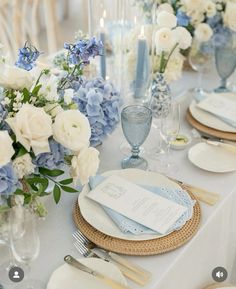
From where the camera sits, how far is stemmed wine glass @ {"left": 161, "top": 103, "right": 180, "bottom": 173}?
1289mm

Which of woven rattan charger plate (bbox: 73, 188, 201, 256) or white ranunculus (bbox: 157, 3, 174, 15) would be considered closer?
woven rattan charger plate (bbox: 73, 188, 201, 256)

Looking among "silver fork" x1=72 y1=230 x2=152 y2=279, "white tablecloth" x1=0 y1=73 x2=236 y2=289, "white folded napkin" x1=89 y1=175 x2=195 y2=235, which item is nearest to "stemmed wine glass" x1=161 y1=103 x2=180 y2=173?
"white tablecloth" x1=0 y1=73 x2=236 y2=289

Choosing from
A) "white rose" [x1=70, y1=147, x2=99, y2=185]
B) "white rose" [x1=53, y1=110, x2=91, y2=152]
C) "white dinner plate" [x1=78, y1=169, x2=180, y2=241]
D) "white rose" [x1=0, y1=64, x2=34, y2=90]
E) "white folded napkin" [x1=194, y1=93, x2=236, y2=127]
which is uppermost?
"white rose" [x1=0, y1=64, x2=34, y2=90]

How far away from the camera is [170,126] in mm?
1306

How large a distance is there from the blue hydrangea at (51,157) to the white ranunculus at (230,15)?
3.14 ft

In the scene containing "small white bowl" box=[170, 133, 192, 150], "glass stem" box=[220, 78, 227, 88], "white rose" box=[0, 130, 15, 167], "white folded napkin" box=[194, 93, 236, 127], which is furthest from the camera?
"glass stem" box=[220, 78, 227, 88]

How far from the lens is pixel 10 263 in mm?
965

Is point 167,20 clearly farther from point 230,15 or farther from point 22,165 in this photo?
point 22,165

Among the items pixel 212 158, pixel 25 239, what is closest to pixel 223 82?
pixel 212 158

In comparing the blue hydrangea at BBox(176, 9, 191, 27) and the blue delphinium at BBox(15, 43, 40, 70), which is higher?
the blue delphinium at BBox(15, 43, 40, 70)

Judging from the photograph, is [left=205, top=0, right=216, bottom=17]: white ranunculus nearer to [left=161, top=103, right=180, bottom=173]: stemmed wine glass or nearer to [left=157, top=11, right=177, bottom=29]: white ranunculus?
[left=157, top=11, right=177, bottom=29]: white ranunculus

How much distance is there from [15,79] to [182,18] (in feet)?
2.93

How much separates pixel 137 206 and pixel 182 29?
72cm

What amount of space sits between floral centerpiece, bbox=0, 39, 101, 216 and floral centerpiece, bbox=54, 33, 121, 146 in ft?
0.60
